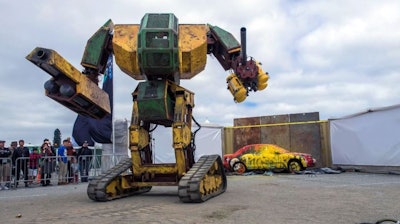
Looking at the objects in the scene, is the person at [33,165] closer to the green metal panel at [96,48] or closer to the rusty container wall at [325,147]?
the green metal panel at [96,48]

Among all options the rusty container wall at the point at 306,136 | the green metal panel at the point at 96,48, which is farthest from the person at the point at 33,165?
the rusty container wall at the point at 306,136

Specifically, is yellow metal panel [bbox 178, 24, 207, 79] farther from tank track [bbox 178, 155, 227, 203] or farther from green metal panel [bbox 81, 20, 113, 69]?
tank track [bbox 178, 155, 227, 203]

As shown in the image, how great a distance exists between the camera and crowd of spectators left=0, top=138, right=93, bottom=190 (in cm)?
1306

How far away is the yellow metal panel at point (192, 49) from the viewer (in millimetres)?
7656

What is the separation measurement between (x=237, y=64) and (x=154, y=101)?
1.98 m

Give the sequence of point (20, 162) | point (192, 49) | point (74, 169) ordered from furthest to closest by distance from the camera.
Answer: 1. point (74, 169)
2. point (20, 162)
3. point (192, 49)

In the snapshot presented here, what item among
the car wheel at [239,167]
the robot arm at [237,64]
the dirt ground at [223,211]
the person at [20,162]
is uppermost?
the robot arm at [237,64]

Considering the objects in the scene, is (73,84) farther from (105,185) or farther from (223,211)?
(223,211)

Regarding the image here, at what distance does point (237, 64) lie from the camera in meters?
8.34

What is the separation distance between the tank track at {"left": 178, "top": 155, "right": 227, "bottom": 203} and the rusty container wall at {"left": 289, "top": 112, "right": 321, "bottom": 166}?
1439 centimetres

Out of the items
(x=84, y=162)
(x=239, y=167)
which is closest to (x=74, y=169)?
(x=84, y=162)

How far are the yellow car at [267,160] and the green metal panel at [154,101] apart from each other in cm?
1166

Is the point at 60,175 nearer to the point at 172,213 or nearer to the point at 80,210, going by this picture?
the point at 80,210

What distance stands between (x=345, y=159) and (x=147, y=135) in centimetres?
1406
